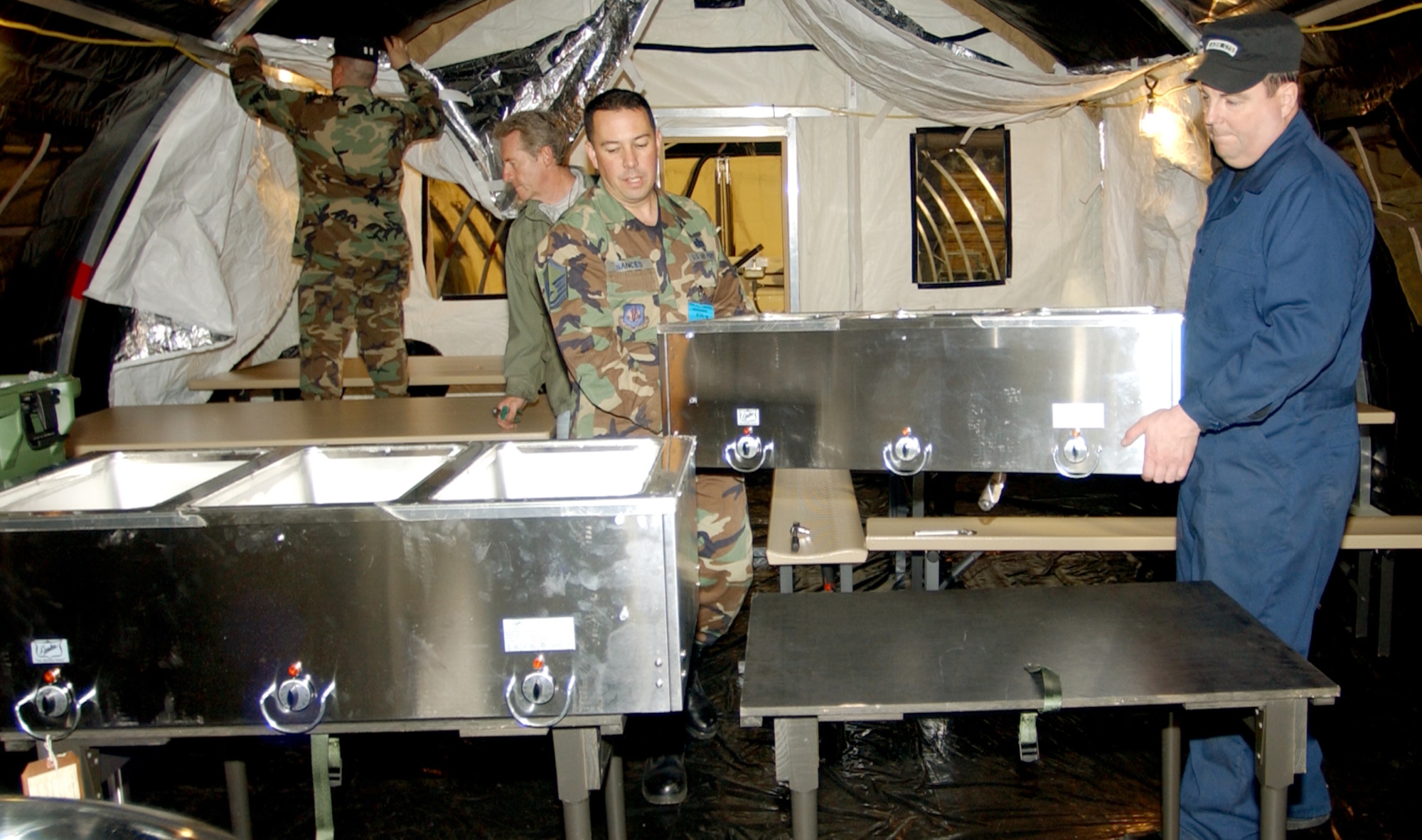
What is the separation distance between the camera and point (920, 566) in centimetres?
378

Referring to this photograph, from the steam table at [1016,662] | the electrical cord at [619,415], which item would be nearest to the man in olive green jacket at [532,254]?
the electrical cord at [619,415]

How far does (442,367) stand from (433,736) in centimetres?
285

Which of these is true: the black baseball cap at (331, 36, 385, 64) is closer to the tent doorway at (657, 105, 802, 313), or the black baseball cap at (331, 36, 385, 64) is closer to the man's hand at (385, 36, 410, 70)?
the man's hand at (385, 36, 410, 70)

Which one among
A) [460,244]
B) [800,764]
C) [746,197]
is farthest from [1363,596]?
[746,197]

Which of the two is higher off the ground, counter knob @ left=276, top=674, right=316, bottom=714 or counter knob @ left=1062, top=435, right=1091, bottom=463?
counter knob @ left=1062, top=435, right=1091, bottom=463

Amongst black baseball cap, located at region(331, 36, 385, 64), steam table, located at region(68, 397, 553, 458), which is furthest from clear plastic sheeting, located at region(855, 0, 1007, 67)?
steam table, located at region(68, 397, 553, 458)

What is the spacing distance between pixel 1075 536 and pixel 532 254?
6.46 feet

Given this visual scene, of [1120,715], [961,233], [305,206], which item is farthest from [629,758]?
[961,233]

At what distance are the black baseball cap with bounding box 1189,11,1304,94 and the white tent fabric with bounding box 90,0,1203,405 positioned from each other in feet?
9.36

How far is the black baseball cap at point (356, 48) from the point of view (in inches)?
178

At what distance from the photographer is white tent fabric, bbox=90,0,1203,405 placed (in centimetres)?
450

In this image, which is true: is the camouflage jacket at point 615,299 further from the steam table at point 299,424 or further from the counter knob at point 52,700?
the counter knob at point 52,700

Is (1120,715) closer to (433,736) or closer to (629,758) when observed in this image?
(629,758)

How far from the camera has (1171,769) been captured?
2215mm
